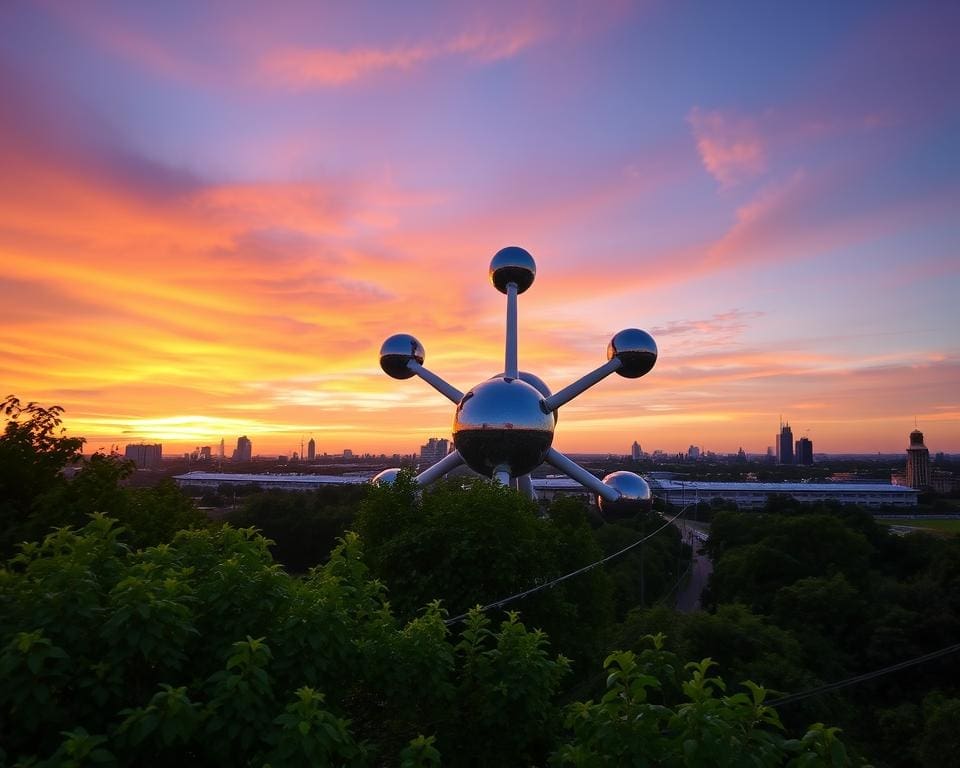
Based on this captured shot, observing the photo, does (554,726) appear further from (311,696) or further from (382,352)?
(382,352)

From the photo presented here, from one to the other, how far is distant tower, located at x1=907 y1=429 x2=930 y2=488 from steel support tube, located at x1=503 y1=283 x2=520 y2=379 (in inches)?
5271

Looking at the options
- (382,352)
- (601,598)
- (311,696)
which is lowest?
(601,598)

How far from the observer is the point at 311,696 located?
4.07 metres

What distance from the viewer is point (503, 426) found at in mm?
14250

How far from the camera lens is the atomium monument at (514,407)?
1441 cm

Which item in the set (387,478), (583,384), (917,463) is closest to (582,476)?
(583,384)

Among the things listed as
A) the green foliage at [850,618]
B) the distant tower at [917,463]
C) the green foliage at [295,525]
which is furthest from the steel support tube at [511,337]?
the distant tower at [917,463]

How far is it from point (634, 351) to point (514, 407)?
3610 millimetres

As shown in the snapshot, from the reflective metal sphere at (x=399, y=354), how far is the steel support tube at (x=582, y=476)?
4568 millimetres

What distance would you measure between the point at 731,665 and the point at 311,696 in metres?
17.8

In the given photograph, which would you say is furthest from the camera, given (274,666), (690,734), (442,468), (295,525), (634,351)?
(295,525)

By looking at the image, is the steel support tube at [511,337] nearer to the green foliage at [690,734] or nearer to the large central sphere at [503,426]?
the large central sphere at [503,426]

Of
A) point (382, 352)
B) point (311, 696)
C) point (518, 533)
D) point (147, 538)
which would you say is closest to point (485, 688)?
point (311, 696)

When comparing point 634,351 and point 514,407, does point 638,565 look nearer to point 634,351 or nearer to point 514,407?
point 634,351
